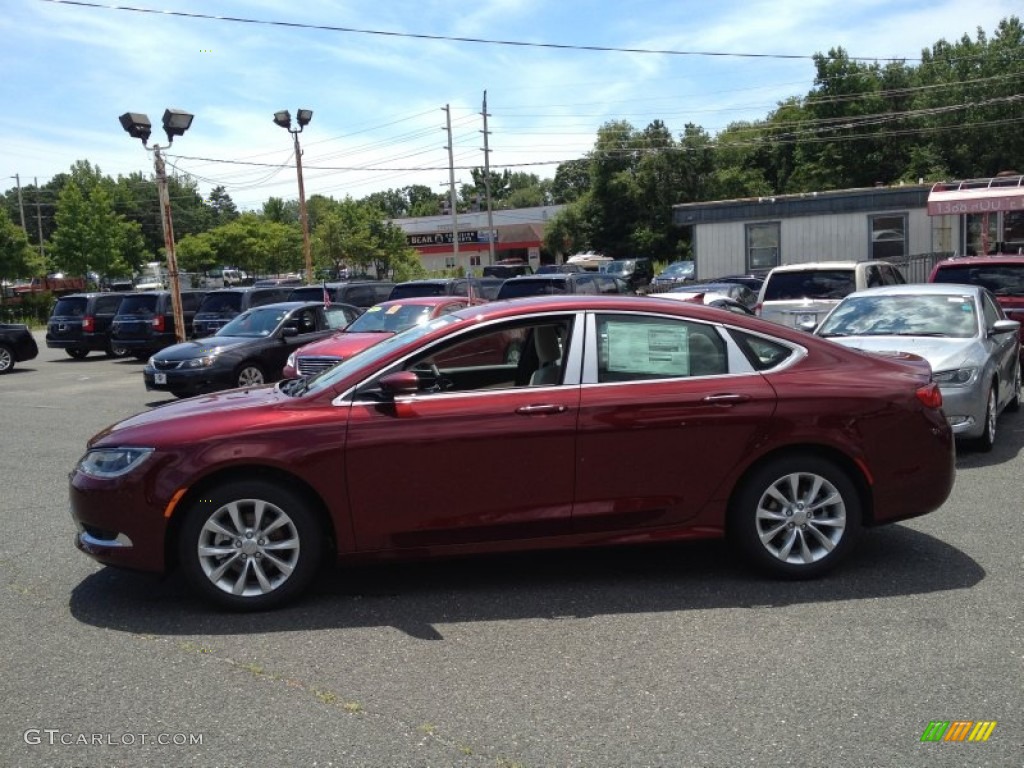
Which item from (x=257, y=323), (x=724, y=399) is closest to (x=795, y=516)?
(x=724, y=399)

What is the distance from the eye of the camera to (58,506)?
7.45 metres

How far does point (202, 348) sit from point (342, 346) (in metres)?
2.69

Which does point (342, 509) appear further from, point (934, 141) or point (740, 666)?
point (934, 141)

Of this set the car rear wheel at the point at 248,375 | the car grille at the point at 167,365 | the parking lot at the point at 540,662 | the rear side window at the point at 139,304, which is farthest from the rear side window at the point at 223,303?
the parking lot at the point at 540,662

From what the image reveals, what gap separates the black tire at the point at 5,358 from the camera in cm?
2055

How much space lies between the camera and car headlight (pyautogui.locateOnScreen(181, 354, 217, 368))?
44.0ft

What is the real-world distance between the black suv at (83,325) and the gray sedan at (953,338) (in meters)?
18.6

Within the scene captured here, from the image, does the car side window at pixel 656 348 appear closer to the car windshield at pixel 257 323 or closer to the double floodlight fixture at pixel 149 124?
the car windshield at pixel 257 323

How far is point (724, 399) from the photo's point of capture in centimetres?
510

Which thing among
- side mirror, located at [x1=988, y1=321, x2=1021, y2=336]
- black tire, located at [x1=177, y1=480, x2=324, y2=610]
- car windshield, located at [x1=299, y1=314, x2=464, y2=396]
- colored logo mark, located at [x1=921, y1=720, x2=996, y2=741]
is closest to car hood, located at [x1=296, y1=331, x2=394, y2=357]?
car windshield, located at [x1=299, y1=314, x2=464, y2=396]

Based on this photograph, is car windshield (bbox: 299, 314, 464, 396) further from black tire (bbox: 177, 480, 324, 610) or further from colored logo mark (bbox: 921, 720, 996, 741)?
colored logo mark (bbox: 921, 720, 996, 741)

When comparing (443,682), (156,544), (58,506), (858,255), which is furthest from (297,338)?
(858,255)

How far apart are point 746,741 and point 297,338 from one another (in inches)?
488

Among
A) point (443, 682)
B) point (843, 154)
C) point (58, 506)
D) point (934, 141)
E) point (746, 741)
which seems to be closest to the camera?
point (746, 741)
